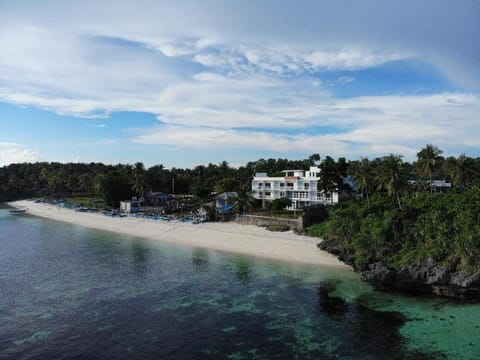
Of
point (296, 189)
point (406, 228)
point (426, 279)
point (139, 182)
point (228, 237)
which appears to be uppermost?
point (139, 182)

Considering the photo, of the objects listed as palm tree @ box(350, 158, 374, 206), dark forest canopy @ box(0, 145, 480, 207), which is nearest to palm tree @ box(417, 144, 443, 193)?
dark forest canopy @ box(0, 145, 480, 207)

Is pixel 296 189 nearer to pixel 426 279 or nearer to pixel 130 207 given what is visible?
pixel 130 207

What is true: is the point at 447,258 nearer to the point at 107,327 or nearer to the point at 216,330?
the point at 216,330

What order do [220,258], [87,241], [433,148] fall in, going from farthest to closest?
[433,148] < [87,241] < [220,258]

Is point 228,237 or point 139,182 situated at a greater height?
point 139,182

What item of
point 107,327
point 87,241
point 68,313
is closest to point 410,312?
point 107,327

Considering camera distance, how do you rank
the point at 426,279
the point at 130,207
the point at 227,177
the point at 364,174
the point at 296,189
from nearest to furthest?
1. the point at 426,279
2. the point at 364,174
3. the point at 296,189
4. the point at 130,207
5. the point at 227,177

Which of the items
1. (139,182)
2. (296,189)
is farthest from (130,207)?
(296,189)
